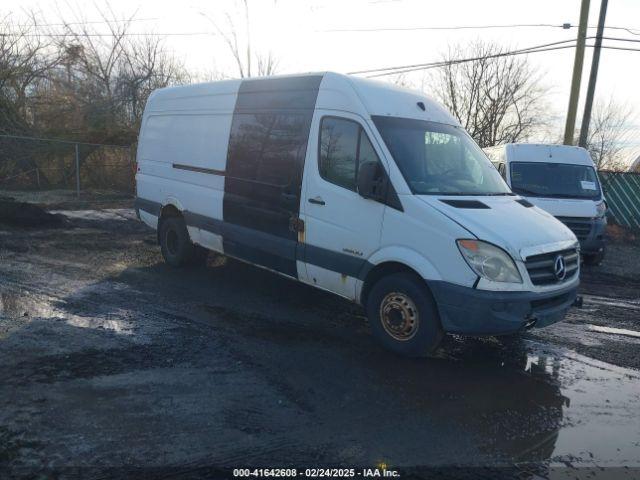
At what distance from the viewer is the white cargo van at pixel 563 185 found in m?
9.86

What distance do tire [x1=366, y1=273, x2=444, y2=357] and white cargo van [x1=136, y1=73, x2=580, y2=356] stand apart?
0.04 feet

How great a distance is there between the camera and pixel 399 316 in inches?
194

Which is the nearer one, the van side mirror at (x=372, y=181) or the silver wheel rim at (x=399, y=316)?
the silver wheel rim at (x=399, y=316)

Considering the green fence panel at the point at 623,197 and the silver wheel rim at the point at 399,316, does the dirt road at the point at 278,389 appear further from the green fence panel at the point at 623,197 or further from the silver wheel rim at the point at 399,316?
the green fence panel at the point at 623,197

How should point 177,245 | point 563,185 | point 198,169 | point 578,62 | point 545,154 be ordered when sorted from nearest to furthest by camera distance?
point 198,169 < point 177,245 < point 563,185 < point 545,154 < point 578,62

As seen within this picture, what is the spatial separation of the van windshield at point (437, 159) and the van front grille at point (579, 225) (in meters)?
4.83

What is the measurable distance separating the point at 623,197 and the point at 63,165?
1911 cm

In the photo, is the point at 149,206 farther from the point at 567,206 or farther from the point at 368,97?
the point at 567,206

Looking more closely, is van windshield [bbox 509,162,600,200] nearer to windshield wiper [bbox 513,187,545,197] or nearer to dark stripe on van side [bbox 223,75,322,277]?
windshield wiper [bbox 513,187,545,197]

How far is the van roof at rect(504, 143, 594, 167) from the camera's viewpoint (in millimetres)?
10758

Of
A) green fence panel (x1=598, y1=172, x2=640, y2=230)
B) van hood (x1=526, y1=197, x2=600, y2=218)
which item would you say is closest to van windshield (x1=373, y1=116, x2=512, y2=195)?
van hood (x1=526, y1=197, x2=600, y2=218)

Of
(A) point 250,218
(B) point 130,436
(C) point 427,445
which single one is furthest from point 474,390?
(A) point 250,218

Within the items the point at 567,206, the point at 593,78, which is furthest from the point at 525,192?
the point at 593,78

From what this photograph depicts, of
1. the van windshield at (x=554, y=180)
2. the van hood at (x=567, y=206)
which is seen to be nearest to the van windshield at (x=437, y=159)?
the van hood at (x=567, y=206)
